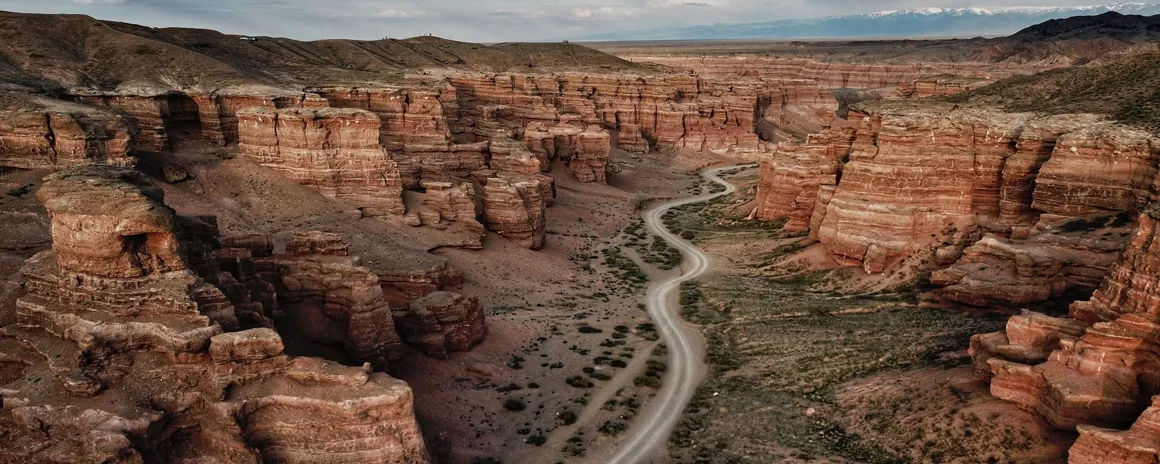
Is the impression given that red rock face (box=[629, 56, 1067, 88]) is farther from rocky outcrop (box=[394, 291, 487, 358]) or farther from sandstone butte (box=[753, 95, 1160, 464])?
rocky outcrop (box=[394, 291, 487, 358])

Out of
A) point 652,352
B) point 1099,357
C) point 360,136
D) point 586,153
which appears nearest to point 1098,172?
point 1099,357

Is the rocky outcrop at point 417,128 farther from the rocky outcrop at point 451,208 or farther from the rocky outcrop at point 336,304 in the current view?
the rocky outcrop at point 336,304

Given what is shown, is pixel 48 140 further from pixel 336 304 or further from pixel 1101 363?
pixel 1101 363

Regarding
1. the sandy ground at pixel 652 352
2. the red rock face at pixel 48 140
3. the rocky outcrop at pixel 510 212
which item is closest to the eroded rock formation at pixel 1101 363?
the sandy ground at pixel 652 352

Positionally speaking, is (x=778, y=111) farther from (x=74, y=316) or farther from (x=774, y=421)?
(x=74, y=316)

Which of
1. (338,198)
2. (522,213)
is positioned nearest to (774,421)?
(522,213)
